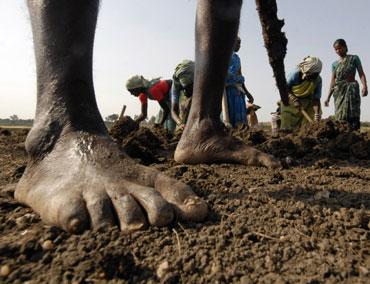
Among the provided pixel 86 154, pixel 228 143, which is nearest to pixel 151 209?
pixel 86 154

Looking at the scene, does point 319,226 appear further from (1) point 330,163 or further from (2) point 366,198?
(1) point 330,163

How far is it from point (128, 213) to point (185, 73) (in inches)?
190

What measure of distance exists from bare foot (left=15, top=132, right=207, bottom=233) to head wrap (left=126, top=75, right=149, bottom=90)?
613 cm

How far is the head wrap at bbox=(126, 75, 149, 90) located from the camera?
292 inches

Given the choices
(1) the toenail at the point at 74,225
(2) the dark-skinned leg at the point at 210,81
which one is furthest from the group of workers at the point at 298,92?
(1) the toenail at the point at 74,225

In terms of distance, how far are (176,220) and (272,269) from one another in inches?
12.8

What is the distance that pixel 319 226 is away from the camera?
1.12m

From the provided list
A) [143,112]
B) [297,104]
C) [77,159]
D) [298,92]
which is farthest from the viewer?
[143,112]

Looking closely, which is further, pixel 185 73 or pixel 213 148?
pixel 185 73

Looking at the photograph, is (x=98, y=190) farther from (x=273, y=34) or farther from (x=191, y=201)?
(x=273, y=34)

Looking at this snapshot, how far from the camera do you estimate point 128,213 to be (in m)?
1.09

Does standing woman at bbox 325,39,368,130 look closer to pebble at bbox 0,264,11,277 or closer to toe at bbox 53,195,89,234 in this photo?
toe at bbox 53,195,89,234

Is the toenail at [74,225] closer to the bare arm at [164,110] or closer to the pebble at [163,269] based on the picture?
the pebble at [163,269]

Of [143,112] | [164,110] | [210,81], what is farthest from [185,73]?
[210,81]
